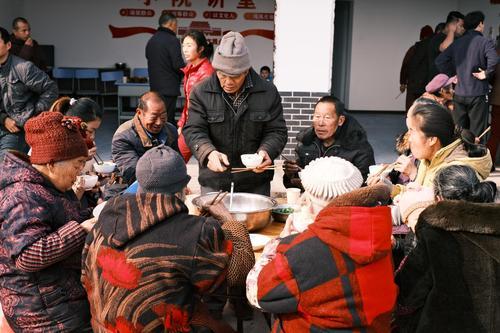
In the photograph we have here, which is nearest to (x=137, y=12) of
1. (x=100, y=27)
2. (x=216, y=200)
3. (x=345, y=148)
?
(x=100, y=27)

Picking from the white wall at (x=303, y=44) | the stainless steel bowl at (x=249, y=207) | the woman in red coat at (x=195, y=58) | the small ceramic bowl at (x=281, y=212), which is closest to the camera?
the stainless steel bowl at (x=249, y=207)

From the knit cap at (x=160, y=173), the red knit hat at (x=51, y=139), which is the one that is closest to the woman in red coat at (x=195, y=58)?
the red knit hat at (x=51, y=139)

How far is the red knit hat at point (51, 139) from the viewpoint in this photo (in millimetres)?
2666

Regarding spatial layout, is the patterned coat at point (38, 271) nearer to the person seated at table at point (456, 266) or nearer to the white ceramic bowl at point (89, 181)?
the white ceramic bowl at point (89, 181)

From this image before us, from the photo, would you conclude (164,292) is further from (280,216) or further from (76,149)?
(280,216)

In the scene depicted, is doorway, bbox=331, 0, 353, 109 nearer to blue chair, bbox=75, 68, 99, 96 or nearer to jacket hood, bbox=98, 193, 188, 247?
blue chair, bbox=75, 68, 99, 96

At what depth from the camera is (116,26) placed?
47.1 feet

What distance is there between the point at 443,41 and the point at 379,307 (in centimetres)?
776

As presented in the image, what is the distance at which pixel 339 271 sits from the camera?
211 cm

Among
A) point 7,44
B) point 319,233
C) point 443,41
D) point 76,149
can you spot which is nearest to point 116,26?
point 443,41

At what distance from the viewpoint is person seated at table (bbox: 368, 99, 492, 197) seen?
3404 millimetres

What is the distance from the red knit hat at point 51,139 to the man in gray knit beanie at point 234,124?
4.29 feet

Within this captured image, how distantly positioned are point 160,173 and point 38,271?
0.75 metres

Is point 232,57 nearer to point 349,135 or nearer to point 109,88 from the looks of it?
point 349,135
